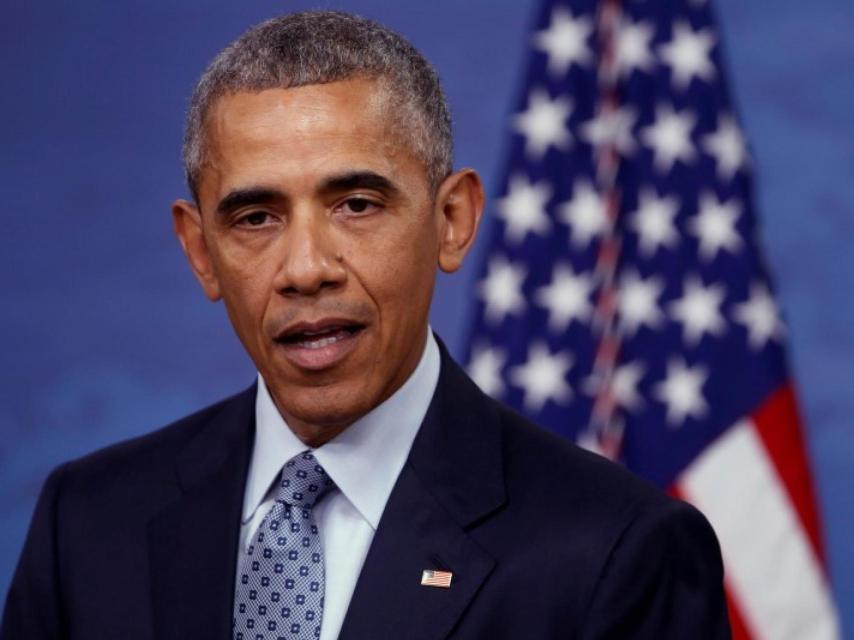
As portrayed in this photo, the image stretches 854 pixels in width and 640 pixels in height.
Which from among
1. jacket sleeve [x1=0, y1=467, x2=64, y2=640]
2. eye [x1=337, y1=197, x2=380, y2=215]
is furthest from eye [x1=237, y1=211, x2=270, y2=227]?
jacket sleeve [x1=0, y1=467, x2=64, y2=640]

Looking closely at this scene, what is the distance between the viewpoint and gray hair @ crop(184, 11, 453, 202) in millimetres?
1908

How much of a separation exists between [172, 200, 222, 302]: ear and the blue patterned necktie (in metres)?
0.29

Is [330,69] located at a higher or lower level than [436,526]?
higher

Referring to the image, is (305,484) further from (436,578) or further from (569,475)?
(569,475)

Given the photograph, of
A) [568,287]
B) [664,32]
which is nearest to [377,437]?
[568,287]

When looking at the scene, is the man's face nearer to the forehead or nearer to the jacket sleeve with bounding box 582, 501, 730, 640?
the forehead

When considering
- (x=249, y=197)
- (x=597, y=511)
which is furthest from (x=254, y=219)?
(x=597, y=511)

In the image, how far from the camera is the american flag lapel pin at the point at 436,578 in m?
1.93

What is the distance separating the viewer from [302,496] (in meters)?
2.02

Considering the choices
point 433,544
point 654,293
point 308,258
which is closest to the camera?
point 308,258

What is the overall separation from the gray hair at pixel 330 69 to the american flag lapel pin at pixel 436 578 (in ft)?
1.72

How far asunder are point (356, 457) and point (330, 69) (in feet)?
1.74

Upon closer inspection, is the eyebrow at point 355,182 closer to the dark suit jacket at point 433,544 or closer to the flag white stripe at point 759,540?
the dark suit jacket at point 433,544

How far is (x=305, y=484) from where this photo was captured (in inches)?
79.7
